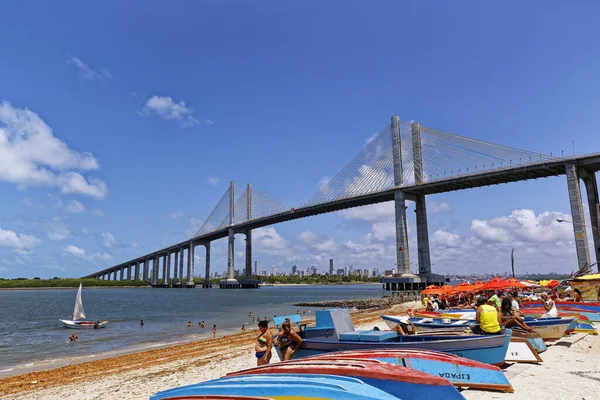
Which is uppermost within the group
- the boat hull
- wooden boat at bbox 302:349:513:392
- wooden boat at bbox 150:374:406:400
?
wooden boat at bbox 150:374:406:400

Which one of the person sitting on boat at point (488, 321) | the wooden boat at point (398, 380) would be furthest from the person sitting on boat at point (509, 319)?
the wooden boat at point (398, 380)

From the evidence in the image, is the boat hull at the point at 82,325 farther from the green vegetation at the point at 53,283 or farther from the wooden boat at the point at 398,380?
the green vegetation at the point at 53,283

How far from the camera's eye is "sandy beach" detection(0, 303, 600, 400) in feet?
24.3

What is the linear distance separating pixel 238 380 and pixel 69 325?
32.0m

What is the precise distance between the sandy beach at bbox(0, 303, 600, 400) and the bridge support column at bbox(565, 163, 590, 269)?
33977 millimetres

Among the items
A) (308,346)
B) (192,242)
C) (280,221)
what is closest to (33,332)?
(308,346)

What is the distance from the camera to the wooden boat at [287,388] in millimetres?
3858

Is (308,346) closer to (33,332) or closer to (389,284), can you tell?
(33,332)

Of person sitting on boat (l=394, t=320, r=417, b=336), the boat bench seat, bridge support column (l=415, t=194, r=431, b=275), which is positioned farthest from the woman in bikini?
bridge support column (l=415, t=194, r=431, b=275)

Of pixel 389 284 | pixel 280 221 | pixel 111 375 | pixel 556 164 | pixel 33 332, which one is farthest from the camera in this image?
pixel 280 221

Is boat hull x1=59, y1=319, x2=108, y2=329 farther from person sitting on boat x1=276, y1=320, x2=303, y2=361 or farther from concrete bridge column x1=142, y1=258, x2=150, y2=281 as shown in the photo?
concrete bridge column x1=142, y1=258, x2=150, y2=281

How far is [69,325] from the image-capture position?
30.8 m

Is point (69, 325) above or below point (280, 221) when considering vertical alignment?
below

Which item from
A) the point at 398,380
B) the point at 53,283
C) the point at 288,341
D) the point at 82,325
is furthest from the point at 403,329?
the point at 53,283
